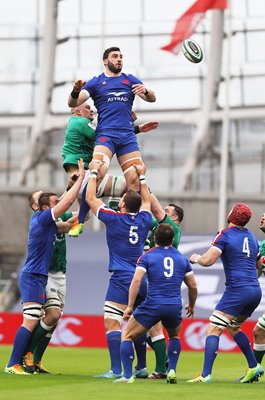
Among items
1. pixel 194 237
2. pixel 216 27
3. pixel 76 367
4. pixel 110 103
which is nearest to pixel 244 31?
pixel 216 27

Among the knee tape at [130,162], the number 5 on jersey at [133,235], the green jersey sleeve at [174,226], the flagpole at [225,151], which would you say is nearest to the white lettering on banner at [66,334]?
the flagpole at [225,151]

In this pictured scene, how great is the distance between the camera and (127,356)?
13836 millimetres

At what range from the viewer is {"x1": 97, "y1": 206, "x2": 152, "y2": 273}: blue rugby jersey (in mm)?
14359

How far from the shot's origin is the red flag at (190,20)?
30.2m

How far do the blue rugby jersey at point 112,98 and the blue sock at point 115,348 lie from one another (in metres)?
2.48

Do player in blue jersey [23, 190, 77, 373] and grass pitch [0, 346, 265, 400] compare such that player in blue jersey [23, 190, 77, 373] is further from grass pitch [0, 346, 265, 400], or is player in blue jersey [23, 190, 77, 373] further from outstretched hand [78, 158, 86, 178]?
outstretched hand [78, 158, 86, 178]

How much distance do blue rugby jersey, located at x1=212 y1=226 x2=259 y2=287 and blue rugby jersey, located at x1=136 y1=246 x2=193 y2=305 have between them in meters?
0.70

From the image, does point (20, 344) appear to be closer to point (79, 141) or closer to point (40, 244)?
point (40, 244)

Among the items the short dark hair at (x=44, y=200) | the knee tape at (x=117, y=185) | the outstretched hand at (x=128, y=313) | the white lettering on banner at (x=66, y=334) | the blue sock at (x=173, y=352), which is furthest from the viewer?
the white lettering on banner at (x=66, y=334)

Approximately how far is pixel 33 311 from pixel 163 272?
223cm

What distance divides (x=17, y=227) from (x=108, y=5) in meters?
6.94

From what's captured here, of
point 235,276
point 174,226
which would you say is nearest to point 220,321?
point 235,276

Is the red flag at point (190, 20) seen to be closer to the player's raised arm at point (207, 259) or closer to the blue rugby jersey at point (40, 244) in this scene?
the blue rugby jersey at point (40, 244)

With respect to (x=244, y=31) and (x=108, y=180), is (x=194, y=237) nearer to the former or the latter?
(x=244, y=31)
